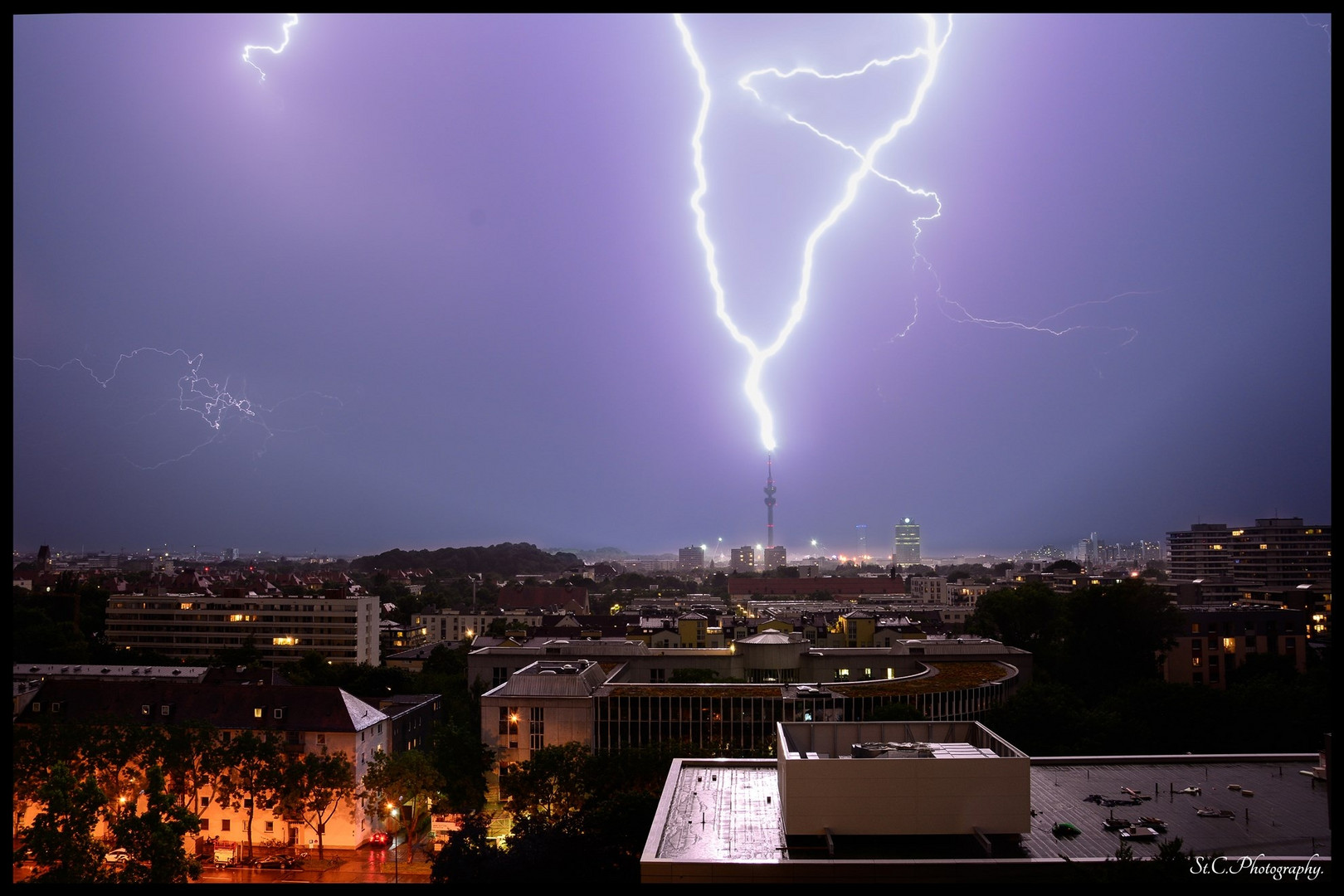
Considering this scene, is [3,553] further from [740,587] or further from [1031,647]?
[740,587]

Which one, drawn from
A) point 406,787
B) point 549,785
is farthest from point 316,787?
point 549,785

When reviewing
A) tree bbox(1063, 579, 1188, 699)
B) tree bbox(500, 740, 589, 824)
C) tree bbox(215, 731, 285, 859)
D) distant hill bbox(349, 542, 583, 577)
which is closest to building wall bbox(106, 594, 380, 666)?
tree bbox(215, 731, 285, 859)

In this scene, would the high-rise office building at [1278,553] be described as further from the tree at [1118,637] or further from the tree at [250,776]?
the tree at [250,776]

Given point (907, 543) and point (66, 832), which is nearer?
point (66, 832)

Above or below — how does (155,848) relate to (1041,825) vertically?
below

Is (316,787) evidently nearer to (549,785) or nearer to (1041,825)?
(549,785)
